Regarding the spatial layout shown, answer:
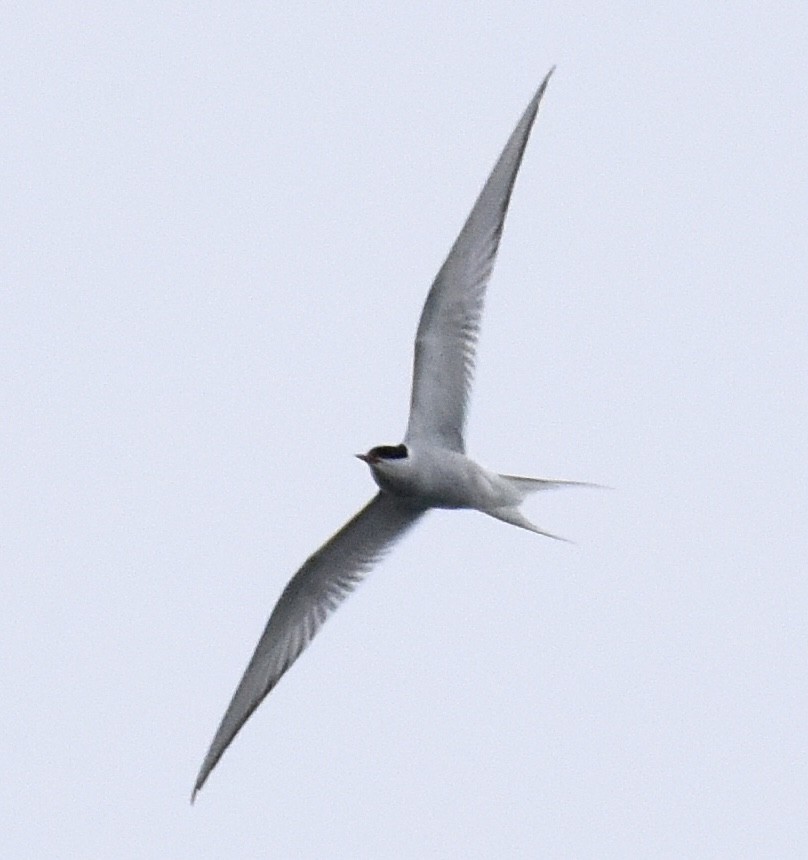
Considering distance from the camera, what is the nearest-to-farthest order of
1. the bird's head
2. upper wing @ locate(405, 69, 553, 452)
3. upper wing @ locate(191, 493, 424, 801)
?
the bird's head < upper wing @ locate(405, 69, 553, 452) < upper wing @ locate(191, 493, 424, 801)

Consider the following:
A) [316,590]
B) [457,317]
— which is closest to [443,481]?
[457,317]

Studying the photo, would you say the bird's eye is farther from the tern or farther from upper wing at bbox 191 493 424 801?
upper wing at bbox 191 493 424 801

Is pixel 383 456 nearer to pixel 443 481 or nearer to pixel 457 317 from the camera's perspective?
pixel 443 481

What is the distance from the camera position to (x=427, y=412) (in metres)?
11.0

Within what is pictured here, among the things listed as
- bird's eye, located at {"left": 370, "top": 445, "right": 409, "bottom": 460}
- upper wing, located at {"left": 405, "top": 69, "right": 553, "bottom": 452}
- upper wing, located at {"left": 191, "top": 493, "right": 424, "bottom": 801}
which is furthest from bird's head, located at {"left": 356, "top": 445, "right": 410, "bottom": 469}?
upper wing, located at {"left": 191, "top": 493, "right": 424, "bottom": 801}

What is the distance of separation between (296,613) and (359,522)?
26.0 inches

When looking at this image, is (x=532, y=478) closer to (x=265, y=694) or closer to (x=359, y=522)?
(x=359, y=522)

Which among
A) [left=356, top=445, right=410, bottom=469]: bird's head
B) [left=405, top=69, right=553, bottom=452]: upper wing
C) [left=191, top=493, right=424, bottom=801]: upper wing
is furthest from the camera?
[left=191, top=493, right=424, bottom=801]: upper wing

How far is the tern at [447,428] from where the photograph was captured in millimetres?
10773

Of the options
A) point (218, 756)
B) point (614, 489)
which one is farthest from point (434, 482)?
point (218, 756)

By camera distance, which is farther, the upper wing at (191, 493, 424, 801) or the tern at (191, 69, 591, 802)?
the upper wing at (191, 493, 424, 801)

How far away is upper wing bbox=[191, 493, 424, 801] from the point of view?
37.2ft

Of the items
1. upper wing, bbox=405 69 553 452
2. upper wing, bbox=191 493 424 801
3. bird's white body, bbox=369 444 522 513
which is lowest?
upper wing, bbox=191 493 424 801

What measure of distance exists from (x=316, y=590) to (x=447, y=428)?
128cm
